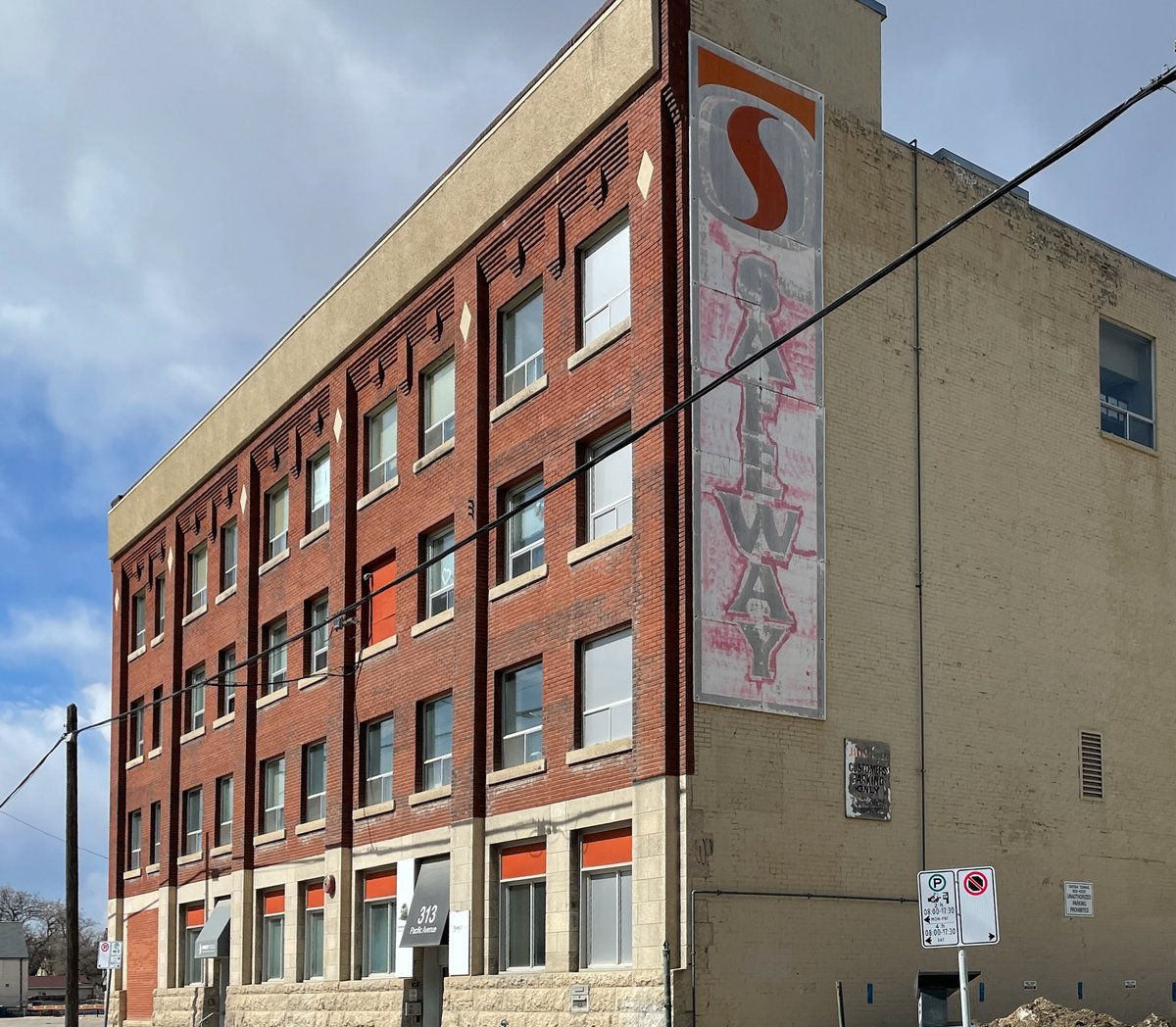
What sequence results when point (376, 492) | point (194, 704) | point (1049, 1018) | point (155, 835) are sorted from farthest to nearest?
point (155, 835), point (194, 704), point (376, 492), point (1049, 1018)

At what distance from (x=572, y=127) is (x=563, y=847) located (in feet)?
38.0

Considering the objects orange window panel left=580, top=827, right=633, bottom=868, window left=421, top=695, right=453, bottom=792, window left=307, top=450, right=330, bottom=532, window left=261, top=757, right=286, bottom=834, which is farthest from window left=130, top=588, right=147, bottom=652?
orange window panel left=580, top=827, right=633, bottom=868

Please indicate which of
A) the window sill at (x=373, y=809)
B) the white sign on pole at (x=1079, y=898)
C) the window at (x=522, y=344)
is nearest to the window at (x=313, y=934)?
the window sill at (x=373, y=809)

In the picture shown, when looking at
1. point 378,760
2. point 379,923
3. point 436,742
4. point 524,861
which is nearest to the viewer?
point 524,861

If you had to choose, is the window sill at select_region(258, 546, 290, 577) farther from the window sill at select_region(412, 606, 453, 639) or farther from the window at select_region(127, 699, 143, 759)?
the window at select_region(127, 699, 143, 759)

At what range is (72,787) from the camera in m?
39.8

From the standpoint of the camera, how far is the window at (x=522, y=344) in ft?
99.2

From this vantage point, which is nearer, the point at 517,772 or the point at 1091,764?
the point at 517,772

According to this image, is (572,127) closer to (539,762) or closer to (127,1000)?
(539,762)

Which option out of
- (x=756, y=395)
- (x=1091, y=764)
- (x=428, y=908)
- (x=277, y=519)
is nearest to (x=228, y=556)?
(x=277, y=519)

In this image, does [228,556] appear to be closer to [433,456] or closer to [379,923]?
[433,456]

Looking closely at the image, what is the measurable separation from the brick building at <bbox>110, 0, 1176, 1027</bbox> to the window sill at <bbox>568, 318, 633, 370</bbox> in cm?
8

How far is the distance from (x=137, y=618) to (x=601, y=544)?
27934mm

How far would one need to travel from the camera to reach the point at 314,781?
37188 millimetres
